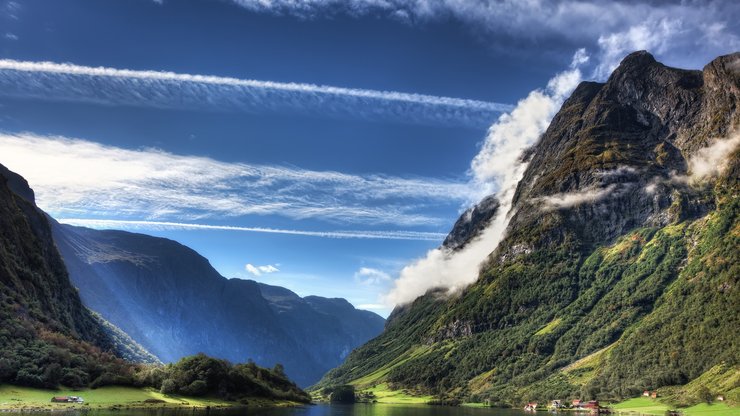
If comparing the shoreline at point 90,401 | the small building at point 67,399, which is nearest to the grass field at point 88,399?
the shoreline at point 90,401

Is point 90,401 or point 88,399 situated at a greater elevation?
point 88,399

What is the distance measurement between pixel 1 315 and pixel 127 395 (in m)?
57.8

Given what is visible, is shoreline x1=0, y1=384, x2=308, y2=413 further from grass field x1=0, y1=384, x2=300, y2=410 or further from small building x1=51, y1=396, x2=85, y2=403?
small building x1=51, y1=396, x2=85, y2=403

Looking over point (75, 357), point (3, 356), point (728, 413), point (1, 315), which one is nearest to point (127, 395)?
point (75, 357)

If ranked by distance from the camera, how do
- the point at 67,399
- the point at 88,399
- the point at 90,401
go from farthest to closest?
the point at 88,399 < the point at 90,401 < the point at 67,399

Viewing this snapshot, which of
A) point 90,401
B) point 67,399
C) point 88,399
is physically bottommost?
point 90,401

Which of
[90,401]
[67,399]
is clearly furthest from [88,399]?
[67,399]

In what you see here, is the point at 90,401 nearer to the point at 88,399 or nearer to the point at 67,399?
the point at 88,399

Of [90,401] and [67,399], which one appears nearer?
[67,399]

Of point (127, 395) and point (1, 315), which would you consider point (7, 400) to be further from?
point (1, 315)

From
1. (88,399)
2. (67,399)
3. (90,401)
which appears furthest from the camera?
(88,399)

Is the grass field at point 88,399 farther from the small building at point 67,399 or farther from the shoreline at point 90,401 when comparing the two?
the small building at point 67,399

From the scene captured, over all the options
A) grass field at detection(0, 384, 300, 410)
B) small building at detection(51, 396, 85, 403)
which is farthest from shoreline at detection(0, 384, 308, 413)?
small building at detection(51, 396, 85, 403)

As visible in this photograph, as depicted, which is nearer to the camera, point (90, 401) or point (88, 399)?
point (90, 401)
